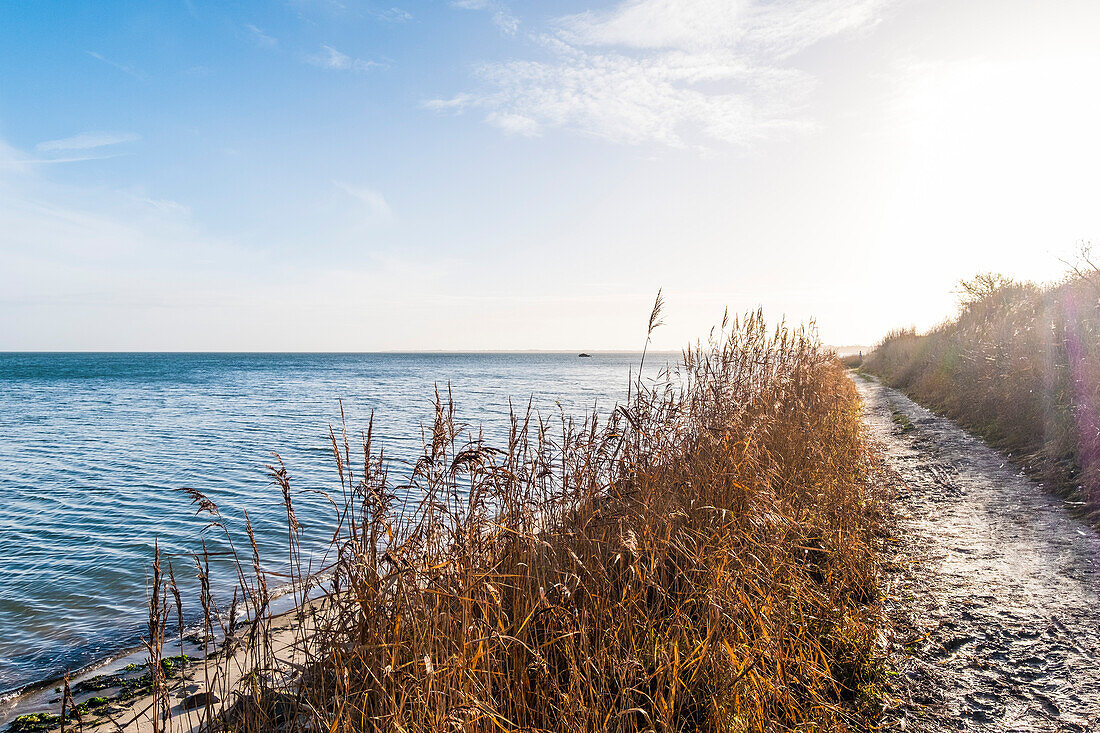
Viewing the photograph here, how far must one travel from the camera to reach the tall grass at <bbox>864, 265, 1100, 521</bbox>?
730 cm

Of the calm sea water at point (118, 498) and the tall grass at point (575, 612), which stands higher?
the tall grass at point (575, 612)

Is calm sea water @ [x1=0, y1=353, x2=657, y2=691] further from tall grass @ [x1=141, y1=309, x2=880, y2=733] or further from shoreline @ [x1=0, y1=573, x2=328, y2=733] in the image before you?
tall grass @ [x1=141, y1=309, x2=880, y2=733]

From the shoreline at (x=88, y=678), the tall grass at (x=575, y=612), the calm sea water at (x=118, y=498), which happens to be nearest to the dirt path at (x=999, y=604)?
the tall grass at (x=575, y=612)

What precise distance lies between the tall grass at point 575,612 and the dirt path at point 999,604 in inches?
14.8

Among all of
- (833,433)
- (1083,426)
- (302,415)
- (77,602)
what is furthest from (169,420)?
(1083,426)

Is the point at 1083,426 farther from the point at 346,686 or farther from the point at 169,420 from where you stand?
the point at 169,420

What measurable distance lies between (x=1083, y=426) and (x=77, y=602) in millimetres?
11768

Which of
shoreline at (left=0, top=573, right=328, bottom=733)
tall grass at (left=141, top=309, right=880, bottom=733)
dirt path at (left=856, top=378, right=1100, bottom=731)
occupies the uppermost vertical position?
tall grass at (left=141, top=309, right=880, bottom=733)

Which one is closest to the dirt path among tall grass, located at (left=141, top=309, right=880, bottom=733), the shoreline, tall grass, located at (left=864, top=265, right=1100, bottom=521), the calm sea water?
tall grass, located at (left=141, top=309, right=880, bottom=733)

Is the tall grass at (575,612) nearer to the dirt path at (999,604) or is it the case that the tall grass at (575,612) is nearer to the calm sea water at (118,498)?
the dirt path at (999,604)

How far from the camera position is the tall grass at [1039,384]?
7.30m

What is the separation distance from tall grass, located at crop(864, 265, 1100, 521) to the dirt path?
63 cm

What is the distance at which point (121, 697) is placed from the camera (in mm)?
4375

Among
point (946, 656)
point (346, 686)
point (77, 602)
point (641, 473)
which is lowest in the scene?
point (77, 602)
